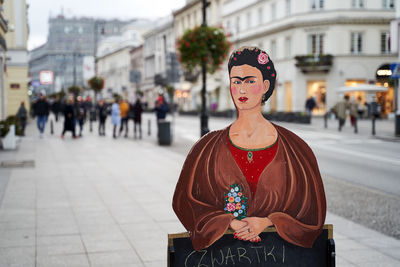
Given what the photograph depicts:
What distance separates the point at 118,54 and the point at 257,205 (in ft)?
380

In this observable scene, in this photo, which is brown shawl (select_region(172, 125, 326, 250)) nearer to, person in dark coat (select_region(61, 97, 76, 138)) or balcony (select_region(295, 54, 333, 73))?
person in dark coat (select_region(61, 97, 76, 138))

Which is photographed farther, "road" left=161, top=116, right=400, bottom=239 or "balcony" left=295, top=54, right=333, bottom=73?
"balcony" left=295, top=54, right=333, bottom=73

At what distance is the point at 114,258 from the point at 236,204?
3.06 m

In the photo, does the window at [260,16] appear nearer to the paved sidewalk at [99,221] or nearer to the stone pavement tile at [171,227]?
the paved sidewalk at [99,221]

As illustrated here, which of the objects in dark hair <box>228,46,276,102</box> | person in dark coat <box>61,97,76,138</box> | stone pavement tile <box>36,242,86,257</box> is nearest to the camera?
dark hair <box>228,46,276,102</box>

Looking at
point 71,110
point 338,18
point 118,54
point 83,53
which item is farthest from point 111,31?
point 71,110

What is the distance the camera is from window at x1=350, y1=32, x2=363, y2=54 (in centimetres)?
4538

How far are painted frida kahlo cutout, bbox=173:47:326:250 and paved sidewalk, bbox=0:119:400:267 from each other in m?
2.58

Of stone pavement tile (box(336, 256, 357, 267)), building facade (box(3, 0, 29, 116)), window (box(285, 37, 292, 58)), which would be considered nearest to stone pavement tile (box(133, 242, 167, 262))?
stone pavement tile (box(336, 256, 357, 267))

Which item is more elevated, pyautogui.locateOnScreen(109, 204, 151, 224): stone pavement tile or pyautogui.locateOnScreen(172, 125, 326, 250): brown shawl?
pyautogui.locateOnScreen(172, 125, 326, 250): brown shawl

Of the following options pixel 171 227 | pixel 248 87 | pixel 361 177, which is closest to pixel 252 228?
pixel 248 87

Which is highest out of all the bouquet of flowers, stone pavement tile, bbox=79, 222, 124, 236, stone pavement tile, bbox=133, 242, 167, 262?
the bouquet of flowers

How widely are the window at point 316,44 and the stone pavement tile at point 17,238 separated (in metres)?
41.2

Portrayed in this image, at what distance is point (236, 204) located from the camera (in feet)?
11.4
